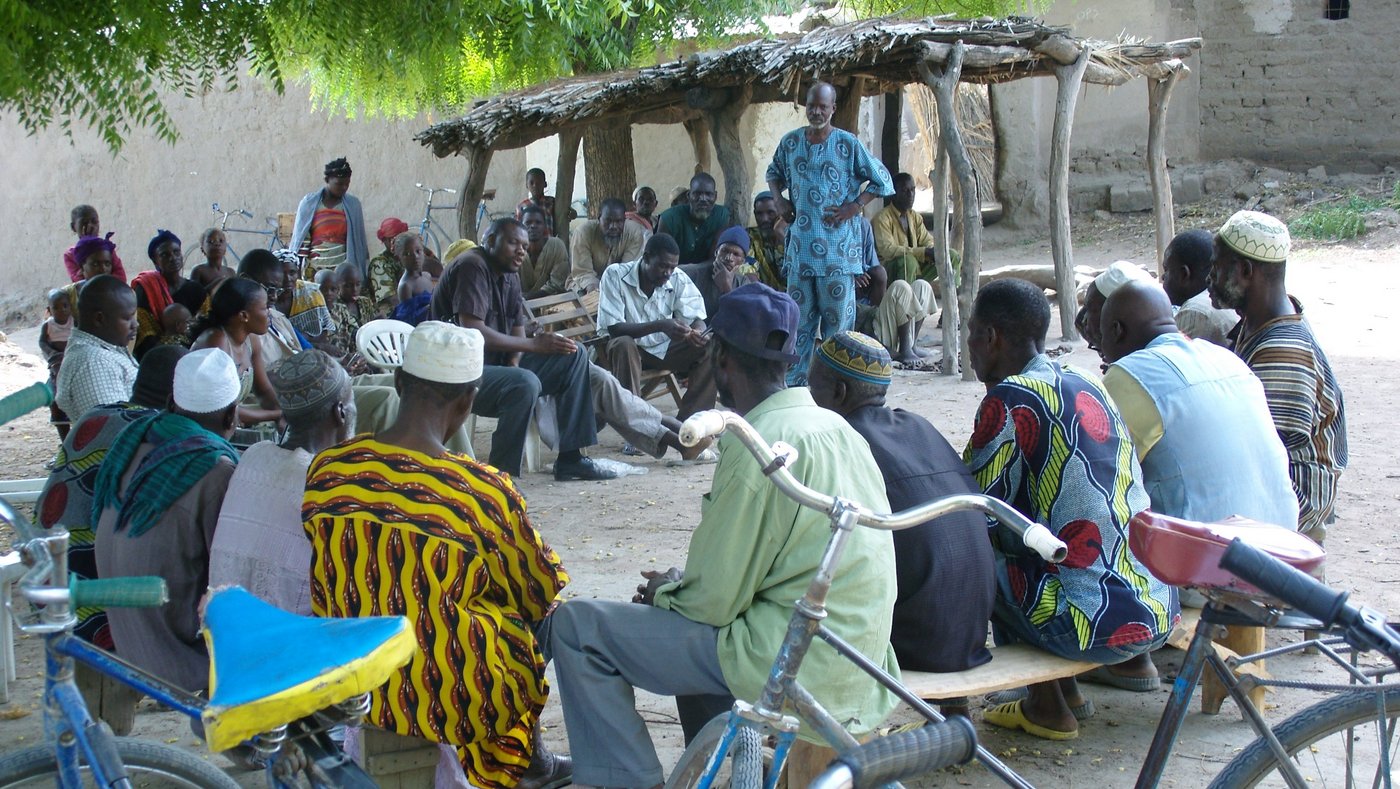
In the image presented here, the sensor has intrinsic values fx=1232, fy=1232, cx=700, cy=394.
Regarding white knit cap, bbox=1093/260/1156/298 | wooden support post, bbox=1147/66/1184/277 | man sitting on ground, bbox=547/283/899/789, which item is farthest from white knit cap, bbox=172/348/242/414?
wooden support post, bbox=1147/66/1184/277

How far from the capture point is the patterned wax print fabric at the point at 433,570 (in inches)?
108

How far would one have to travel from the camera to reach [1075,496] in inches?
131

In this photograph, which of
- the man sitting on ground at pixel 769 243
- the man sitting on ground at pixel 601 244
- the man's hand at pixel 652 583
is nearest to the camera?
the man's hand at pixel 652 583

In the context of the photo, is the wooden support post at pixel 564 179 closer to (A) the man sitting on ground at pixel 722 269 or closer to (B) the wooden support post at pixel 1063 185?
(A) the man sitting on ground at pixel 722 269

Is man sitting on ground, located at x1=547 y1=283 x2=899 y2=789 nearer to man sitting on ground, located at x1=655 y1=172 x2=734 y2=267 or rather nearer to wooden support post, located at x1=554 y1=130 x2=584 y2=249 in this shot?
man sitting on ground, located at x1=655 y1=172 x2=734 y2=267

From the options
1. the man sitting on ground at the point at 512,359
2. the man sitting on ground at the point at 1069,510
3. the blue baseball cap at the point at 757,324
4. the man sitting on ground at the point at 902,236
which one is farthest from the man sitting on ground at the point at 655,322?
the blue baseball cap at the point at 757,324

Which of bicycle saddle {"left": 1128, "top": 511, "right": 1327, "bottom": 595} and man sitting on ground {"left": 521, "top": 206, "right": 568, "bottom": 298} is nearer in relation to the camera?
bicycle saddle {"left": 1128, "top": 511, "right": 1327, "bottom": 595}

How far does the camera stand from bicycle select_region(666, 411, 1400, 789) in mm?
1901

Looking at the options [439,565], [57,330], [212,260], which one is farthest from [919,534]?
[212,260]

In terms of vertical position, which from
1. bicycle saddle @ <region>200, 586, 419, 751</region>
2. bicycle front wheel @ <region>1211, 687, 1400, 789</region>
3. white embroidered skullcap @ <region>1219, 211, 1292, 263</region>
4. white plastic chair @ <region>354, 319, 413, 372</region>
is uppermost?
white embroidered skullcap @ <region>1219, 211, 1292, 263</region>

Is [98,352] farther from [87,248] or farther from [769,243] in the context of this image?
[769,243]

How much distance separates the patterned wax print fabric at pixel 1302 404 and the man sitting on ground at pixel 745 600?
204cm

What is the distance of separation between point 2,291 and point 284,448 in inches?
676

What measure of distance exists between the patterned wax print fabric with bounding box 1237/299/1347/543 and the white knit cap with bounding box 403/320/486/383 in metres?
2.72
